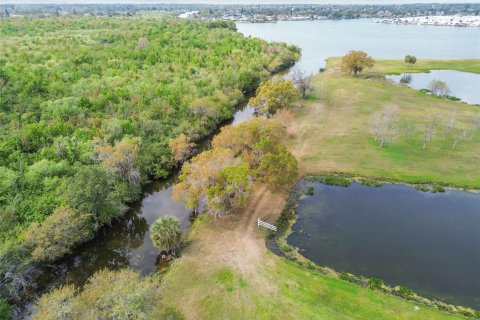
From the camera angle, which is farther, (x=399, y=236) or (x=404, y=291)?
(x=399, y=236)

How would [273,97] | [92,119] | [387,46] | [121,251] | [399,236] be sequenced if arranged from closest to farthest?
1. [121,251]
2. [399,236]
3. [92,119]
4. [273,97]
5. [387,46]

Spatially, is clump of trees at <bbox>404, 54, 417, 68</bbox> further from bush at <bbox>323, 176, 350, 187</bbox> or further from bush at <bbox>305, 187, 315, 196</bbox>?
bush at <bbox>305, 187, 315, 196</bbox>

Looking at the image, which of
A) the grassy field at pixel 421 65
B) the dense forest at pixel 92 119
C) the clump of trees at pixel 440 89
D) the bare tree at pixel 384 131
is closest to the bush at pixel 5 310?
the dense forest at pixel 92 119

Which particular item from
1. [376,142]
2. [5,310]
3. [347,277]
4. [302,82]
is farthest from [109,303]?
[302,82]

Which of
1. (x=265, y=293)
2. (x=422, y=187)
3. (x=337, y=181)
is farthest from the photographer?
(x=337, y=181)

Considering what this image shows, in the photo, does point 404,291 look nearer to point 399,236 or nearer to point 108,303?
point 399,236

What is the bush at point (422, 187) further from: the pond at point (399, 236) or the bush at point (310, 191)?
the bush at point (310, 191)
